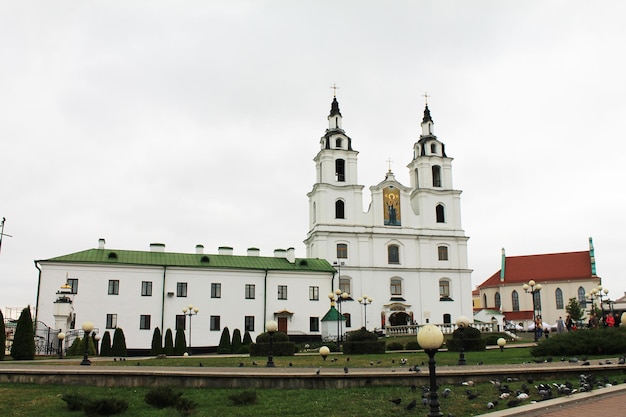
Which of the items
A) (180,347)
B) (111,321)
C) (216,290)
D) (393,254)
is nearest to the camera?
(180,347)

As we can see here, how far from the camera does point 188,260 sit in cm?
4869

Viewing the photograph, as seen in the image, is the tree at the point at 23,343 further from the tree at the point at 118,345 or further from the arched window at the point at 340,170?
the arched window at the point at 340,170

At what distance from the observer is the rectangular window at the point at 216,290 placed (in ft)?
156

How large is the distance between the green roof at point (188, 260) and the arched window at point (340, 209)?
736 cm

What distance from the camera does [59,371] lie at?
53.6ft

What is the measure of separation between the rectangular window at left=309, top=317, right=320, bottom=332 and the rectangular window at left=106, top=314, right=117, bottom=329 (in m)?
15.9

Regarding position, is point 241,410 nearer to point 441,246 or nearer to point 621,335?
point 621,335

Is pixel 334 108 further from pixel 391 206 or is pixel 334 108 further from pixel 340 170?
pixel 391 206

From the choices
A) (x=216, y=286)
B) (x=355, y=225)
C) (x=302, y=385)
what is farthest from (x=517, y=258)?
(x=302, y=385)

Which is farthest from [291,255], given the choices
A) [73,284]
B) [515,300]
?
[515,300]

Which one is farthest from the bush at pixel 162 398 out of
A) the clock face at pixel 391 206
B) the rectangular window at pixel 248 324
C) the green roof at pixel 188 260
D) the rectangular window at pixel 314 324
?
the clock face at pixel 391 206

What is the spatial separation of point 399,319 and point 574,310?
2561 cm

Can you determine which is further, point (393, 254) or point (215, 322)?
point (393, 254)

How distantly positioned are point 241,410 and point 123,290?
3544cm
